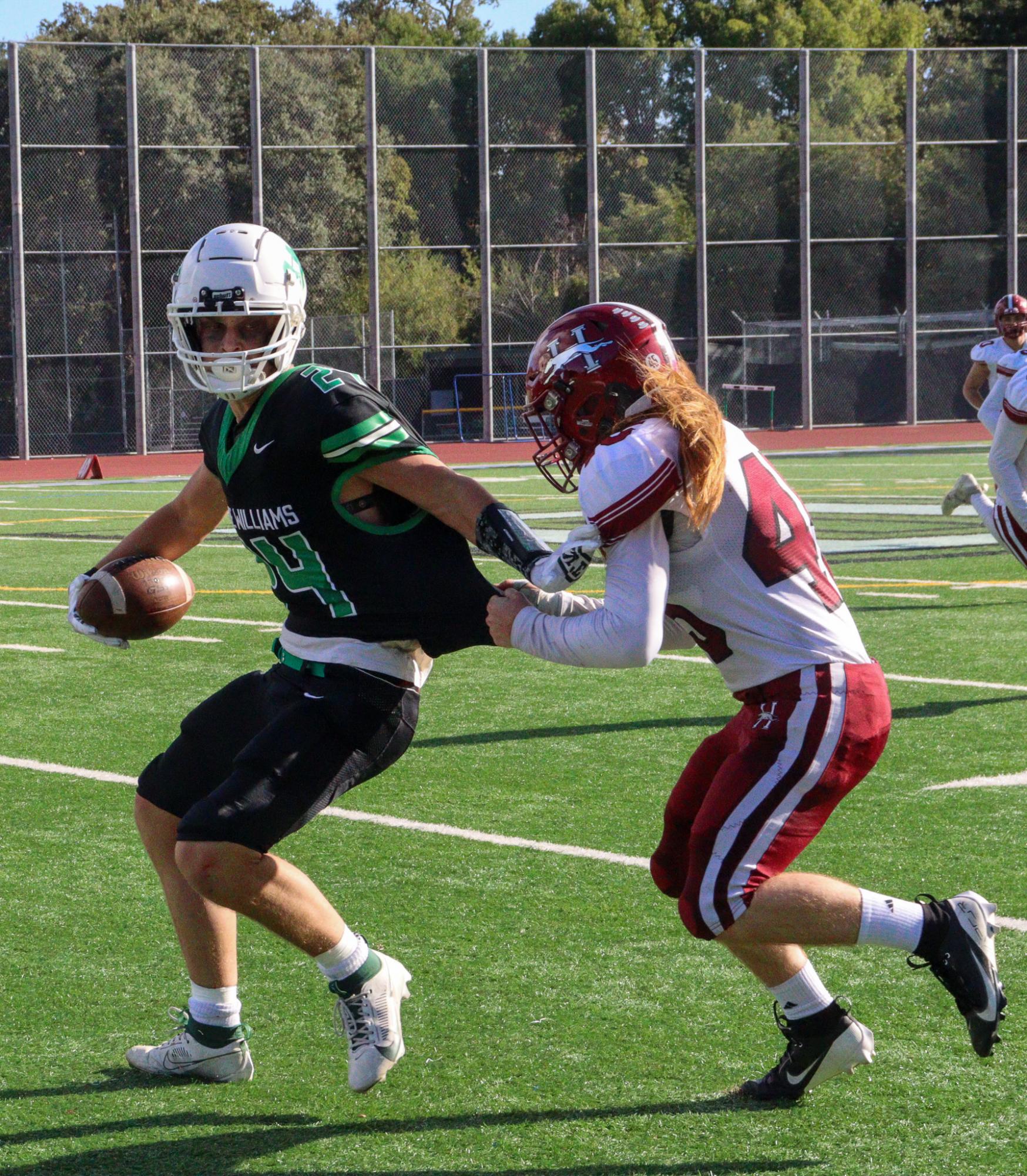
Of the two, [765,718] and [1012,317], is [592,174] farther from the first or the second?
[765,718]

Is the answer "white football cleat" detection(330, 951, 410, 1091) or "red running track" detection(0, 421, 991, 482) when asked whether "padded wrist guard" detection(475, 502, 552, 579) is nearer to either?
"white football cleat" detection(330, 951, 410, 1091)

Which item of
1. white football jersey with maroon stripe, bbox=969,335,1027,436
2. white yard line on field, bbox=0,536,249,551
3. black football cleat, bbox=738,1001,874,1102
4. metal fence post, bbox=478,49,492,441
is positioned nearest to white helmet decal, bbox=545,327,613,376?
black football cleat, bbox=738,1001,874,1102

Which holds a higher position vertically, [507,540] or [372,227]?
[372,227]

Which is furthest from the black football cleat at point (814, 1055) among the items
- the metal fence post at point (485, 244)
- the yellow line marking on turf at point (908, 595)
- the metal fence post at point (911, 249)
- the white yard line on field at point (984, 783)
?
the metal fence post at point (911, 249)

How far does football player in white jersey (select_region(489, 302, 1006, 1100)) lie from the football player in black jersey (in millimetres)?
292

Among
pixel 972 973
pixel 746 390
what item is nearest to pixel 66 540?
pixel 972 973

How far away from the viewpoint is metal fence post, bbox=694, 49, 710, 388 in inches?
1400

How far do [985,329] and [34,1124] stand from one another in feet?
117

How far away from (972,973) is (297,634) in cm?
162

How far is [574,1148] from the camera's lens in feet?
11.1

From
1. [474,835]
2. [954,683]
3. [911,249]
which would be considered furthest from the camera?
[911,249]

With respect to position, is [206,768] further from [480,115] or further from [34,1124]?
[480,115]

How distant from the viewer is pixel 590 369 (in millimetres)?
3492

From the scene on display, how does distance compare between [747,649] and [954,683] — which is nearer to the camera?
[747,649]
